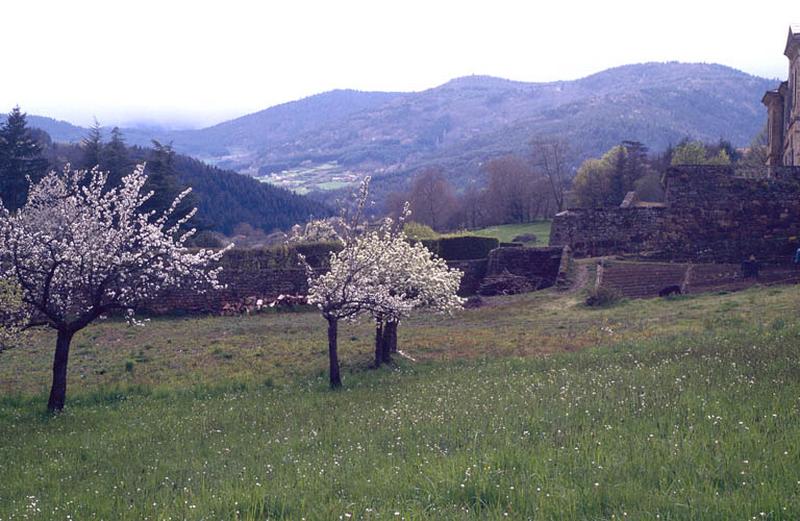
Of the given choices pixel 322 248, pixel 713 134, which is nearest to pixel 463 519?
pixel 322 248

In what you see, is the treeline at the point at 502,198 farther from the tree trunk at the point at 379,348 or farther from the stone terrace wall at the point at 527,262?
the tree trunk at the point at 379,348

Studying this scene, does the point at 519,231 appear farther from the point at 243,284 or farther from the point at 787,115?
the point at 243,284

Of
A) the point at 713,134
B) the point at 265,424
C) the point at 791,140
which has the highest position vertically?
the point at 713,134

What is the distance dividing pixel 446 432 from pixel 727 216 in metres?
25.5

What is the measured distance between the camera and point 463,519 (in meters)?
5.33

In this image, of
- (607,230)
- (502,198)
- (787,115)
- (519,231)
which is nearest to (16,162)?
(519,231)

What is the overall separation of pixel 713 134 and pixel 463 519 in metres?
156

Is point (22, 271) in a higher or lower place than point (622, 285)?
higher

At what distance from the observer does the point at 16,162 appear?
162ft

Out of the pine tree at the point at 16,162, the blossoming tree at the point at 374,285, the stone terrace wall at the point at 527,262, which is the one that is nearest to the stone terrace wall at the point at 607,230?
the stone terrace wall at the point at 527,262

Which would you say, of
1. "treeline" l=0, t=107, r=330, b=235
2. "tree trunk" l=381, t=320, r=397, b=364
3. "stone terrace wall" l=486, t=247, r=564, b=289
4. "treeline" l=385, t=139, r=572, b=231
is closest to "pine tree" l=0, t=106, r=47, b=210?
"treeline" l=0, t=107, r=330, b=235

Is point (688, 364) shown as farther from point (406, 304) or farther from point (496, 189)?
point (496, 189)

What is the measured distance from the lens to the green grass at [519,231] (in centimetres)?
5362

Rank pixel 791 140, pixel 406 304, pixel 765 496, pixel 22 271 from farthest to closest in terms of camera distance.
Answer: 1. pixel 791 140
2. pixel 406 304
3. pixel 22 271
4. pixel 765 496
